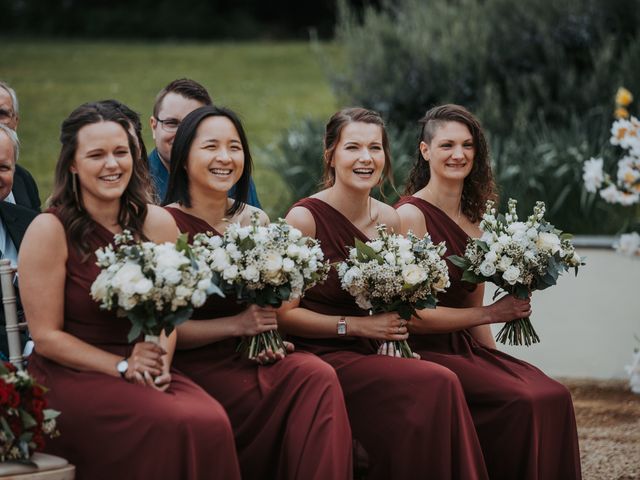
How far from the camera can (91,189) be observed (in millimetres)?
4297

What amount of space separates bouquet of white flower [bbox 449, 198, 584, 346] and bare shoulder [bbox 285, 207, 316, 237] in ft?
2.15

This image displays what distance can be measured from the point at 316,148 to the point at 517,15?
261 centimetres

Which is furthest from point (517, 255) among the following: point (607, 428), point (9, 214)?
point (607, 428)

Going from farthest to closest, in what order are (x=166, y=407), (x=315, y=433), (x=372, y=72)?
1. (x=372, y=72)
2. (x=315, y=433)
3. (x=166, y=407)

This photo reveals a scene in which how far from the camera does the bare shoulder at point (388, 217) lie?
5.18 m

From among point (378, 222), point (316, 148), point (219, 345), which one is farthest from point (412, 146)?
point (219, 345)

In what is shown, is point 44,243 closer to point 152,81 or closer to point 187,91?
point 187,91

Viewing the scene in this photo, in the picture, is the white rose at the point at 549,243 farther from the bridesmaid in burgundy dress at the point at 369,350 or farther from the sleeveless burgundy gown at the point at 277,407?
the sleeveless burgundy gown at the point at 277,407

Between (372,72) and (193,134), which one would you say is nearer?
(193,134)

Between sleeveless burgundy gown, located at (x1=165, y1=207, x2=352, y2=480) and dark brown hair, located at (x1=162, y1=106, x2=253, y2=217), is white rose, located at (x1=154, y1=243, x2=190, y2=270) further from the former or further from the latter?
dark brown hair, located at (x1=162, y1=106, x2=253, y2=217)

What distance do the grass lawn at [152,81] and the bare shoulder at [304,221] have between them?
590 centimetres

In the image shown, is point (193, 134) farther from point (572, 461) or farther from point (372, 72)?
point (372, 72)

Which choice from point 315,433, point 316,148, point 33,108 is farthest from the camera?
point 33,108

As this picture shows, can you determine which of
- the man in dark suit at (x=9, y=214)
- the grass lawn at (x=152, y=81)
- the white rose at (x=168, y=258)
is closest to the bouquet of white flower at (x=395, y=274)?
the white rose at (x=168, y=258)
